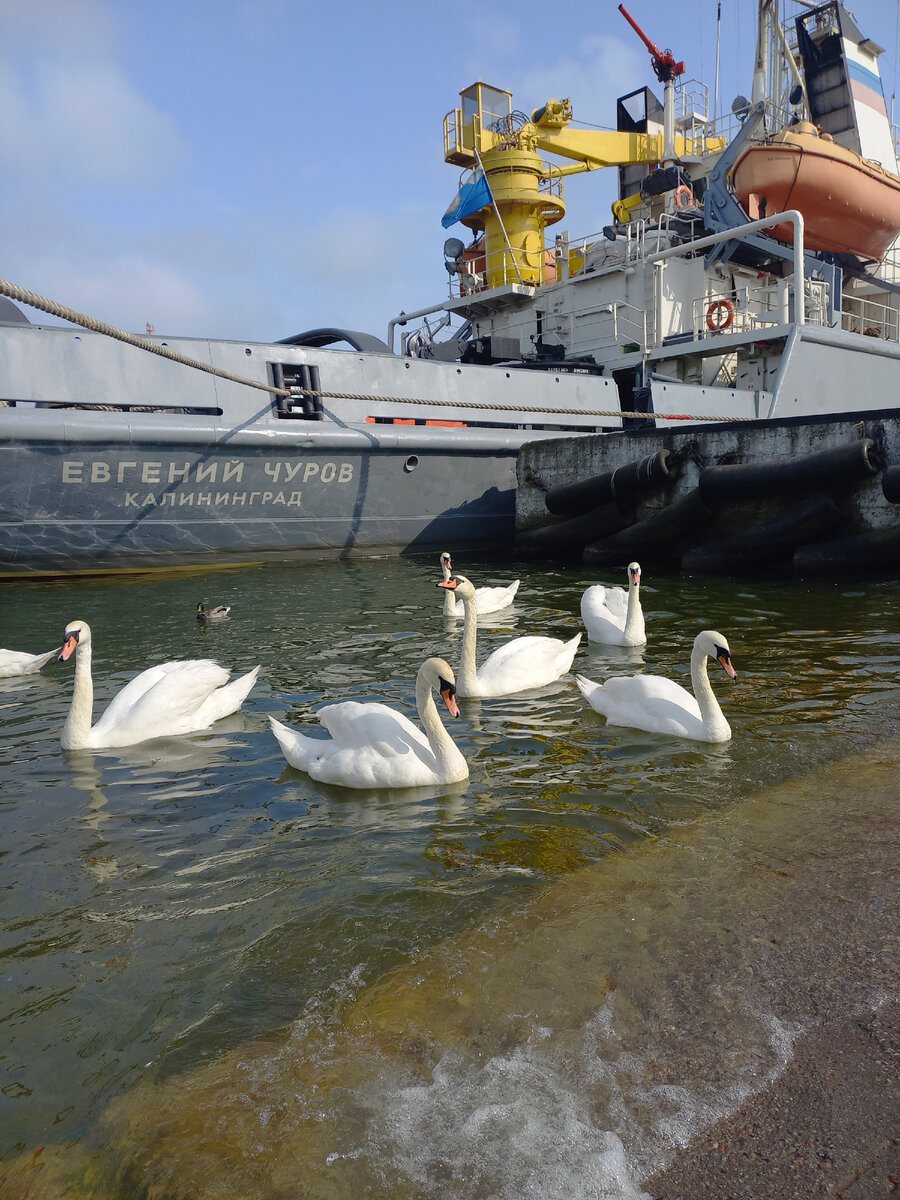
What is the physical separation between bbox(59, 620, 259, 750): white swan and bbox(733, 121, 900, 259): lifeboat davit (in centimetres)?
1450

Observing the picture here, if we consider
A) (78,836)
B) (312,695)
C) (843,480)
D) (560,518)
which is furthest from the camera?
(560,518)

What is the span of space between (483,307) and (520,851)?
1698cm

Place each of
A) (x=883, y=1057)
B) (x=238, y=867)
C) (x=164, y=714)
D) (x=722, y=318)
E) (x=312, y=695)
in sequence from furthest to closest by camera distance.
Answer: (x=722, y=318), (x=312, y=695), (x=164, y=714), (x=238, y=867), (x=883, y=1057)

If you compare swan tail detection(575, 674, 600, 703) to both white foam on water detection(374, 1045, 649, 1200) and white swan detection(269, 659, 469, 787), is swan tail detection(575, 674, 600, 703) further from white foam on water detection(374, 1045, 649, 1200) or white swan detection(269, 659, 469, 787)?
white foam on water detection(374, 1045, 649, 1200)

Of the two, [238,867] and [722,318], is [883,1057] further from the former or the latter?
[722,318]

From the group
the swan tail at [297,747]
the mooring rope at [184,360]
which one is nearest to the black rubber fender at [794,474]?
the mooring rope at [184,360]

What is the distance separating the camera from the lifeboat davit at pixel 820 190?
15.2 meters

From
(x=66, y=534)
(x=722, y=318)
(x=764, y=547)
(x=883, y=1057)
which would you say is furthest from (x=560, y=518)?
(x=883, y=1057)

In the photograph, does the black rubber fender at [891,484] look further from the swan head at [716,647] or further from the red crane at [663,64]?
the red crane at [663,64]

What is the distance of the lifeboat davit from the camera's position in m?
15.2

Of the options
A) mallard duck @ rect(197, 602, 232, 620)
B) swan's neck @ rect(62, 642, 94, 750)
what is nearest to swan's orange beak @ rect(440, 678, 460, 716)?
swan's neck @ rect(62, 642, 94, 750)

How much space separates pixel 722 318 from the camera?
15.2 meters

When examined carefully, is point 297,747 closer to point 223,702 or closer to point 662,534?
point 223,702

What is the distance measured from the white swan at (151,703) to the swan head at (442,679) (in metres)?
1.69
